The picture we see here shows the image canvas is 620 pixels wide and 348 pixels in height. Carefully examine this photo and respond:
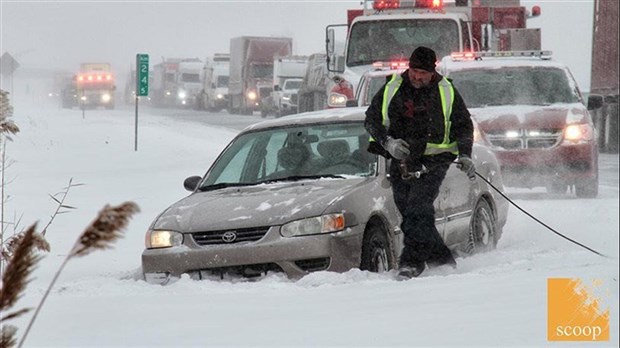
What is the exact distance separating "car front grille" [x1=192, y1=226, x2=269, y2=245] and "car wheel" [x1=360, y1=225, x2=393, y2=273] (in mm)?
634

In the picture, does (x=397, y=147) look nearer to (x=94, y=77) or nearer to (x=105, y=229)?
(x=105, y=229)

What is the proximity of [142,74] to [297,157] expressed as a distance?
1544 cm

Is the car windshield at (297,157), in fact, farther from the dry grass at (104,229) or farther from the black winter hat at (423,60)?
the dry grass at (104,229)

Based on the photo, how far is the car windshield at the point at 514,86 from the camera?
15.6 metres

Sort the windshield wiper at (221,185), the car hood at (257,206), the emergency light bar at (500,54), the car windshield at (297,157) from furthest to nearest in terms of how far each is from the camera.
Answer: the emergency light bar at (500,54) → the windshield wiper at (221,185) → the car windshield at (297,157) → the car hood at (257,206)

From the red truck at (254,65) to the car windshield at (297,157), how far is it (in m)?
43.0

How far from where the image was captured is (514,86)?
52.0ft

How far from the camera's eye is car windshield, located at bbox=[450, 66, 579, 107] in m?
15.6

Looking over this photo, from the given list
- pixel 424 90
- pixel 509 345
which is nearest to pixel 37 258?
pixel 509 345

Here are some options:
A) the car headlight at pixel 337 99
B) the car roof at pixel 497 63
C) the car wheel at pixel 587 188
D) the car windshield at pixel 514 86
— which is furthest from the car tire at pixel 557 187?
the car headlight at pixel 337 99

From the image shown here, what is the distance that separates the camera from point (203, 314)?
5.53m

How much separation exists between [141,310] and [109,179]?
13.9 m

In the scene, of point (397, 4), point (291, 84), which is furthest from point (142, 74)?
point (291, 84)

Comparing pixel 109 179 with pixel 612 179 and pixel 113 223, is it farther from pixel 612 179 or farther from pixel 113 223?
pixel 113 223
